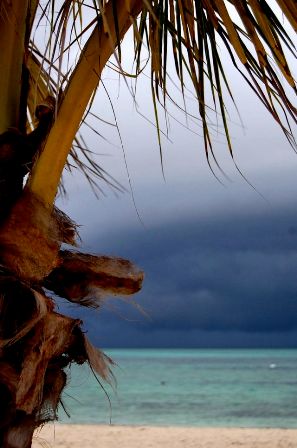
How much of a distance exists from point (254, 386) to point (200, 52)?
42158mm

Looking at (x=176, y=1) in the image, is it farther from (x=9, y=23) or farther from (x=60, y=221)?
(x=60, y=221)

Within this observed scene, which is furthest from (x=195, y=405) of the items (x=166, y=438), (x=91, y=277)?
(x=91, y=277)

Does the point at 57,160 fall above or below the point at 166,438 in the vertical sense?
above

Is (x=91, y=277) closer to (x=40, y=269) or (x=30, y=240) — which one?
(x=40, y=269)

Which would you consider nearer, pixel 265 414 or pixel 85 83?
pixel 85 83

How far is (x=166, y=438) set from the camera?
15727 millimetres

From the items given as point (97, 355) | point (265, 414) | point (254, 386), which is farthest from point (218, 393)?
point (97, 355)

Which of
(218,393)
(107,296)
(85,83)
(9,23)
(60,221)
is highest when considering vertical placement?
(9,23)

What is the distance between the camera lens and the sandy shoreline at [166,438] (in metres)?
14.4

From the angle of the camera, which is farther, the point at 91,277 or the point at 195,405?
the point at 195,405

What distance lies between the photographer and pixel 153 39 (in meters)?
3.26

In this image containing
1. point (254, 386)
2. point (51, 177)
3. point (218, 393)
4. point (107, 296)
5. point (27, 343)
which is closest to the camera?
point (27, 343)

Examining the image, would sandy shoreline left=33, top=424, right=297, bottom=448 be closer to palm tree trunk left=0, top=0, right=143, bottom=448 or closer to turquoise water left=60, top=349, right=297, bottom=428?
turquoise water left=60, top=349, right=297, bottom=428

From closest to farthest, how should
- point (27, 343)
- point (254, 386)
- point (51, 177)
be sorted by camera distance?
point (27, 343) < point (51, 177) < point (254, 386)
